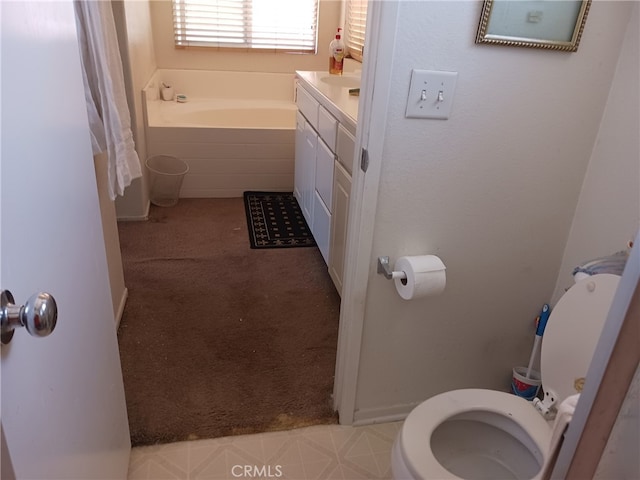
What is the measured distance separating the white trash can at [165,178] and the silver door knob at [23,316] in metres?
2.72

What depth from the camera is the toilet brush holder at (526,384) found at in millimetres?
1620

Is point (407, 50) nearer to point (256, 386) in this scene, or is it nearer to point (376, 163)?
point (376, 163)

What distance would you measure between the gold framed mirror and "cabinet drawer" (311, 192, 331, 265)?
51.0 inches

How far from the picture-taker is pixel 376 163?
1.30 metres

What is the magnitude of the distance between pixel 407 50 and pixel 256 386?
1.26m

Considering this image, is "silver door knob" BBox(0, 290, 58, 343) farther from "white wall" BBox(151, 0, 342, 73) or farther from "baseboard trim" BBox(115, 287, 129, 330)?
"white wall" BBox(151, 0, 342, 73)

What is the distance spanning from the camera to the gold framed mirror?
3.94ft

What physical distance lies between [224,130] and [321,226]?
1.22 meters

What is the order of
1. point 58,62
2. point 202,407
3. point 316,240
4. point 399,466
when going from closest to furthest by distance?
1. point 58,62
2. point 399,466
3. point 202,407
4. point 316,240

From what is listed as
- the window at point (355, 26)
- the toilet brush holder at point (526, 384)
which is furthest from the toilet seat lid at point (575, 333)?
the window at point (355, 26)

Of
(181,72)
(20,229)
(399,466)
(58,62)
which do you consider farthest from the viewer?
(181,72)

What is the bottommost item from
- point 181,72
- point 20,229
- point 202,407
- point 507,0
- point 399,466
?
point 202,407

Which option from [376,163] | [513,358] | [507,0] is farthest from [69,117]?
[513,358]

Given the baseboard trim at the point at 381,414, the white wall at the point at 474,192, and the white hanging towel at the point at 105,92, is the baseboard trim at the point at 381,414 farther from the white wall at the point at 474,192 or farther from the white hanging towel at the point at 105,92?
the white hanging towel at the point at 105,92
